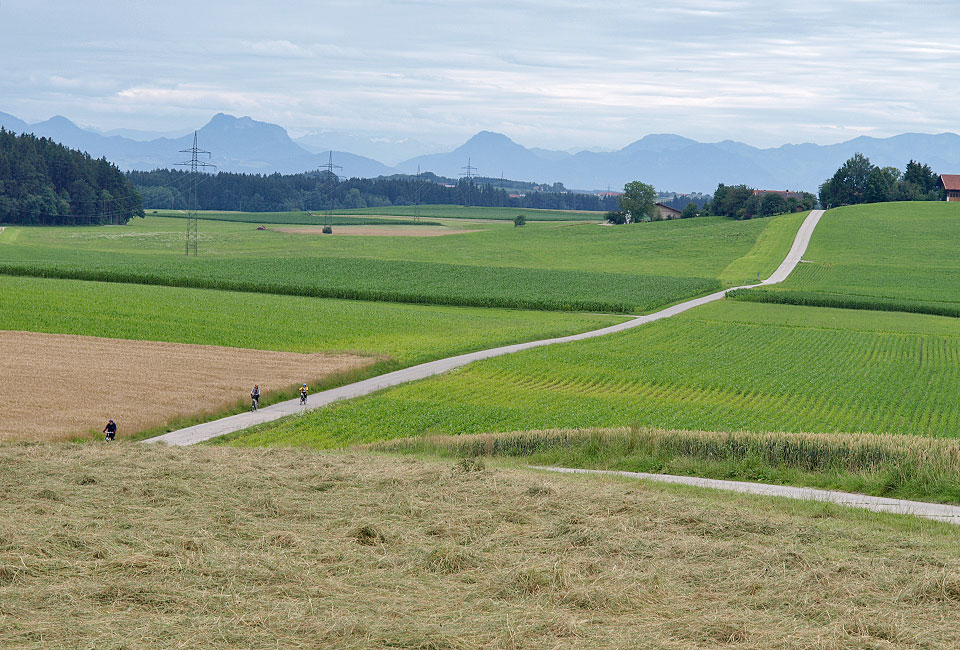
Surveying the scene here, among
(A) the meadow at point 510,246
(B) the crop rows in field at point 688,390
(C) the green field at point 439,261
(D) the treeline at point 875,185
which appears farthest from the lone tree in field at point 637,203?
(B) the crop rows in field at point 688,390

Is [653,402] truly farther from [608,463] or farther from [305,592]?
[305,592]

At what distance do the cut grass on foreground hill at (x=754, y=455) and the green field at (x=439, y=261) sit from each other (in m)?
48.8

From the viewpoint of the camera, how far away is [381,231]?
160 meters

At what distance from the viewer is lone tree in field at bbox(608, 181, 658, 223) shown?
181 metres

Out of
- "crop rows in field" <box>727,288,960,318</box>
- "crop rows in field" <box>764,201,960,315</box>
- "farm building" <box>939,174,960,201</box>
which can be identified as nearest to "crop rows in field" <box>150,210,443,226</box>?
"crop rows in field" <box>764,201,960,315</box>

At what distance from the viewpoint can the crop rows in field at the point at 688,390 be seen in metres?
31.8

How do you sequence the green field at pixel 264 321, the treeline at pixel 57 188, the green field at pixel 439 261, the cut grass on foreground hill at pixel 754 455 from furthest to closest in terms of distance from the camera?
the treeline at pixel 57 188
the green field at pixel 439 261
the green field at pixel 264 321
the cut grass on foreground hill at pixel 754 455

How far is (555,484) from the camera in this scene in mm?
17516

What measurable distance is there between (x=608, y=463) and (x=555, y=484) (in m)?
6.21

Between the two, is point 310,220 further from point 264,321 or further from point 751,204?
point 264,321

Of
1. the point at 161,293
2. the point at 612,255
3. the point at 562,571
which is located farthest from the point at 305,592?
the point at 612,255

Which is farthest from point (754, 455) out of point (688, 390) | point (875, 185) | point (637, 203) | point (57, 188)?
point (875, 185)

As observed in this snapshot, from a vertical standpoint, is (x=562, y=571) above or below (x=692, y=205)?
below

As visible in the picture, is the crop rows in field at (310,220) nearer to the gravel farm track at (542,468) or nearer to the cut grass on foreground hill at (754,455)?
the gravel farm track at (542,468)
